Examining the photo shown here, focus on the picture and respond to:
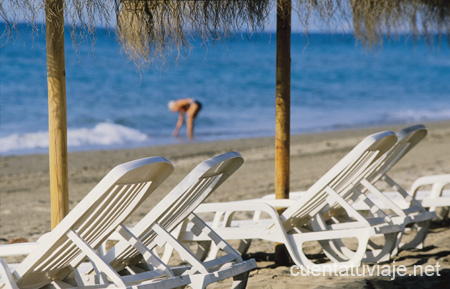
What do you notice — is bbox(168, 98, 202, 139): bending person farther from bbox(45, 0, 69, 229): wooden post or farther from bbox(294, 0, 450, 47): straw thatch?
bbox(45, 0, 69, 229): wooden post

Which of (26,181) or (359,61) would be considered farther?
(359,61)

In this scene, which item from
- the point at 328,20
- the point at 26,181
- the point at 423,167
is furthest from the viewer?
the point at 423,167

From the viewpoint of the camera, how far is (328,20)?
166 inches

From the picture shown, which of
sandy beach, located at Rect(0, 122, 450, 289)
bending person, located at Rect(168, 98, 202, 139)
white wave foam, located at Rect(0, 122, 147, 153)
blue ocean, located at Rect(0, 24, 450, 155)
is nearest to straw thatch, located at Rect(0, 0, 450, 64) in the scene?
sandy beach, located at Rect(0, 122, 450, 289)

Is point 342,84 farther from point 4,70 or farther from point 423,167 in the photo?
point 423,167

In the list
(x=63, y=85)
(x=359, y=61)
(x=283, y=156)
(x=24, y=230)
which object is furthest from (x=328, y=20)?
(x=359, y=61)

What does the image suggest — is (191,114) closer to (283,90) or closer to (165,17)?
(283,90)

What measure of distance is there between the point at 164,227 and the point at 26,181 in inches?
225

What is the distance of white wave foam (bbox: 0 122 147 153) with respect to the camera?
40.9 ft

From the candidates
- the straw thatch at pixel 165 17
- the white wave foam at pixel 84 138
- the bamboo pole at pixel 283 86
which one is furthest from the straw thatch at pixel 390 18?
the white wave foam at pixel 84 138

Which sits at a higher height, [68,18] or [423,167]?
[68,18]

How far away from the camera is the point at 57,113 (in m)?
3.53

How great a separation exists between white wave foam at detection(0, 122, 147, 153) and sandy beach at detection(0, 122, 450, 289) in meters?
1.68

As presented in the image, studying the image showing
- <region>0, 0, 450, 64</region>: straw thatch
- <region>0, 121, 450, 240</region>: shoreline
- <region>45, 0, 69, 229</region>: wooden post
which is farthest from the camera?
<region>0, 121, 450, 240</region>: shoreline
